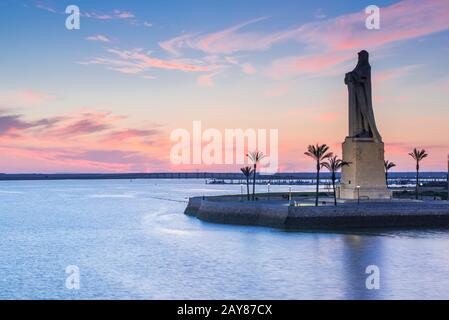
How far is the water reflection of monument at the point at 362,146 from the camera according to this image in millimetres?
52469

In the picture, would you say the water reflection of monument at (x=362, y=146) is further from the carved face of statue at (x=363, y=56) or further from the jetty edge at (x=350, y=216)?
the jetty edge at (x=350, y=216)

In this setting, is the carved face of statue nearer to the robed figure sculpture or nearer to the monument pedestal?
the robed figure sculpture

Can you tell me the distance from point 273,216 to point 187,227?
33.1 ft

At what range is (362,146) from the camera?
5259 centimetres

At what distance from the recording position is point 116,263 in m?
36.2

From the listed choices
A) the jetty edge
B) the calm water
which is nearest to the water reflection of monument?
the jetty edge

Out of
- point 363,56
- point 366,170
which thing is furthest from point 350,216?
point 363,56

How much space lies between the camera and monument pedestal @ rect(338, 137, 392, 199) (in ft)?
172

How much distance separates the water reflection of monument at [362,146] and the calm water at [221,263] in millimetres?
7967

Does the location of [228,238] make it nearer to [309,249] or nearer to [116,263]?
[309,249]

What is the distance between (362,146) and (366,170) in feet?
6.55

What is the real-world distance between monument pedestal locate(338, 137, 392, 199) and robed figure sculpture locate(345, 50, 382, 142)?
3.37ft
